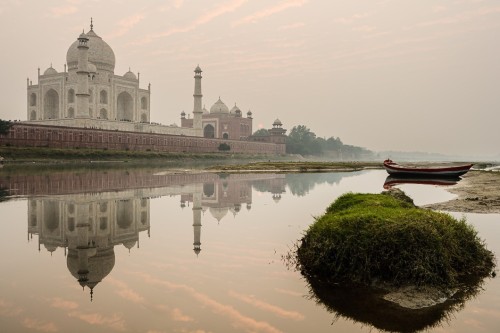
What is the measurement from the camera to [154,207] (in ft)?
42.9

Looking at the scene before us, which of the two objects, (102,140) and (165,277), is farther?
(102,140)

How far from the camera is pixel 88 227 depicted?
9562mm

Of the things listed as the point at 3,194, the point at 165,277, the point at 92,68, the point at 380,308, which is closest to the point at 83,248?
the point at 165,277

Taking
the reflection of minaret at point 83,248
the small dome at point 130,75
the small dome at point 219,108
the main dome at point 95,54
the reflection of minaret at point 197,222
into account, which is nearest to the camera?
the reflection of minaret at point 83,248

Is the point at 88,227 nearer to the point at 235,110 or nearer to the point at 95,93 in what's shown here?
the point at 95,93

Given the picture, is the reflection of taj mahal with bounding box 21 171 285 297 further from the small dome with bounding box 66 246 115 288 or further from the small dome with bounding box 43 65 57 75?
the small dome with bounding box 43 65 57 75

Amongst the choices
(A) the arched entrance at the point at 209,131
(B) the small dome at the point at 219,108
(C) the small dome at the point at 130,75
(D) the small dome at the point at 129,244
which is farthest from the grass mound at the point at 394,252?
(B) the small dome at the point at 219,108

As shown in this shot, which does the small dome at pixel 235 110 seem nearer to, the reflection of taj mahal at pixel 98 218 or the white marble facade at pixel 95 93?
the white marble facade at pixel 95 93

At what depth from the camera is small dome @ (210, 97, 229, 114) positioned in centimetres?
10150

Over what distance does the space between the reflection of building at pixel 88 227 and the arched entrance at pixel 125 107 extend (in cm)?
6340

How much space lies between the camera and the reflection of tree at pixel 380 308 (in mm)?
4629

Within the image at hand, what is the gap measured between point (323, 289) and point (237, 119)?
3750 inches

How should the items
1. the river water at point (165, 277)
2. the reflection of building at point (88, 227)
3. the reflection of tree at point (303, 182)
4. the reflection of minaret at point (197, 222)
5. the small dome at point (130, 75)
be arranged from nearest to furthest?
the river water at point (165, 277) < the reflection of building at point (88, 227) < the reflection of minaret at point (197, 222) < the reflection of tree at point (303, 182) < the small dome at point (130, 75)

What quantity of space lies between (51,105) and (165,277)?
2938 inches
